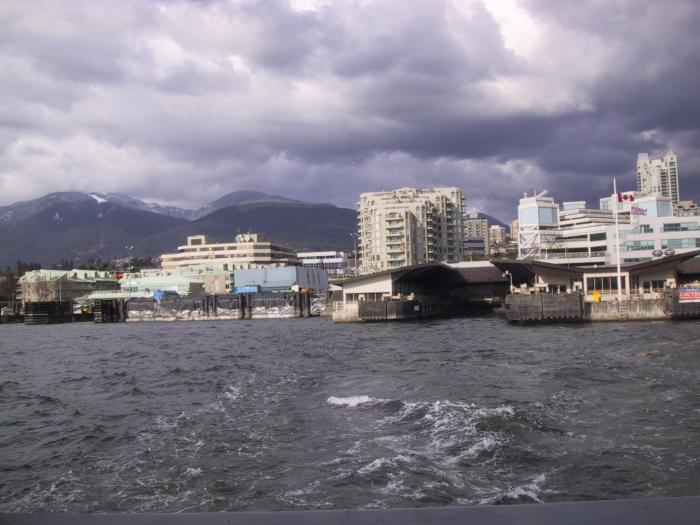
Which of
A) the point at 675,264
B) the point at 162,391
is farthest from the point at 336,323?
the point at 162,391

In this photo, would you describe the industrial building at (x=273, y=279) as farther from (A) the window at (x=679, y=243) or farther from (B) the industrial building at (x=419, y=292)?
(A) the window at (x=679, y=243)

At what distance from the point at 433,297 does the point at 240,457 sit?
85312 millimetres

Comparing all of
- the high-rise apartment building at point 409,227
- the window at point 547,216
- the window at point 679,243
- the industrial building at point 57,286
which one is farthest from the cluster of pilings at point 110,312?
the window at point 679,243

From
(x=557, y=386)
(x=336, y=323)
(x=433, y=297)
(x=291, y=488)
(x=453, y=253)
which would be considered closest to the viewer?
(x=291, y=488)

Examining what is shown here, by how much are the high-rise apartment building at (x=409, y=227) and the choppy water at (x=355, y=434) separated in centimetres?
12582

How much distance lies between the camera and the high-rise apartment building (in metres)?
153

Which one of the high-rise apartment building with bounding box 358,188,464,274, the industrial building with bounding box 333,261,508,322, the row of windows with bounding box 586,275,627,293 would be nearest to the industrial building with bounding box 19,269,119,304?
the high-rise apartment building with bounding box 358,188,464,274

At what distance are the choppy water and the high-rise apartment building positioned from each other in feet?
413

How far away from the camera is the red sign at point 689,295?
171ft

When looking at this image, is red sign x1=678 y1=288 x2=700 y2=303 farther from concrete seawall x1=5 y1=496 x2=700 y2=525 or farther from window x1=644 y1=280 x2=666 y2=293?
concrete seawall x1=5 y1=496 x2=700 y2=525

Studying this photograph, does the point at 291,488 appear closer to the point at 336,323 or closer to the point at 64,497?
the point at 64,497

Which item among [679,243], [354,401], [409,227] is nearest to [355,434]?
[354,401]

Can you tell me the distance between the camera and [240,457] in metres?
12.0

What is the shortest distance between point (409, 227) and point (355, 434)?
462ft
